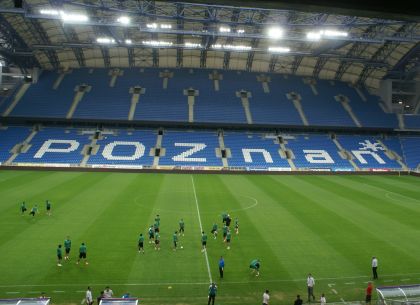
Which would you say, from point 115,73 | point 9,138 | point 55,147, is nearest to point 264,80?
point 115,73

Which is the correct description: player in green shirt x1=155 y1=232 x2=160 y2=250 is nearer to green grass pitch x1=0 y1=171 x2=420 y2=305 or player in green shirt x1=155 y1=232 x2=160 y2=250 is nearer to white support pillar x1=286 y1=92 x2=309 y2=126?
green grass pitch x1=0 y1=171 x2=420 y2=305

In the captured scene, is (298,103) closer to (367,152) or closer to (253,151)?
(367,152)

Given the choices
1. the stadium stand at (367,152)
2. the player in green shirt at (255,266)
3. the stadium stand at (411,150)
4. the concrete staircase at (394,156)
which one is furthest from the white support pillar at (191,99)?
the player in green shirt at (255,266)

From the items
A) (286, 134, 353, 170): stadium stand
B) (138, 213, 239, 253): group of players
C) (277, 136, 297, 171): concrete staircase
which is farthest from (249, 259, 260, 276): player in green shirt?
(286, 134, 353, 170): stadium stand

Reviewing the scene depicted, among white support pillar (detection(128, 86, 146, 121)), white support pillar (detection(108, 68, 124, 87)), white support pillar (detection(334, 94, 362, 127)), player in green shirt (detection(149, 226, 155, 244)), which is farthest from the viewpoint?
white support pillar (detection(108, 68, 124, 87))

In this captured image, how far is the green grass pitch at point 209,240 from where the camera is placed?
51.8 ft

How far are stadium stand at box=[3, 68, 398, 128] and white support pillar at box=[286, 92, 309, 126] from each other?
18cm

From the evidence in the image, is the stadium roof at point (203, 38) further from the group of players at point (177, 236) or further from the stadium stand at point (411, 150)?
the group of players at point (177, 236)

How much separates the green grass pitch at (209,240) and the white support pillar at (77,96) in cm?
2247

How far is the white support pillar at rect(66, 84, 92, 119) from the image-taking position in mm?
59906

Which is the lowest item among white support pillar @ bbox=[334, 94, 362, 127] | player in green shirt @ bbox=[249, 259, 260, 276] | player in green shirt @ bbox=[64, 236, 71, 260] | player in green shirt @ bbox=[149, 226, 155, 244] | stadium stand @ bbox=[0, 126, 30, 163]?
player in green shirt @ bbox=[249, 259, 260, 276]

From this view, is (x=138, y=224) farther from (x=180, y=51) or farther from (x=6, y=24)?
(x=180, y=51)

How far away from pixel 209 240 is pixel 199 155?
34880mm

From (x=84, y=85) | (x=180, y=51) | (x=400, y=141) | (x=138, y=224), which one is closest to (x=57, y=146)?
(x=84, y=85)
